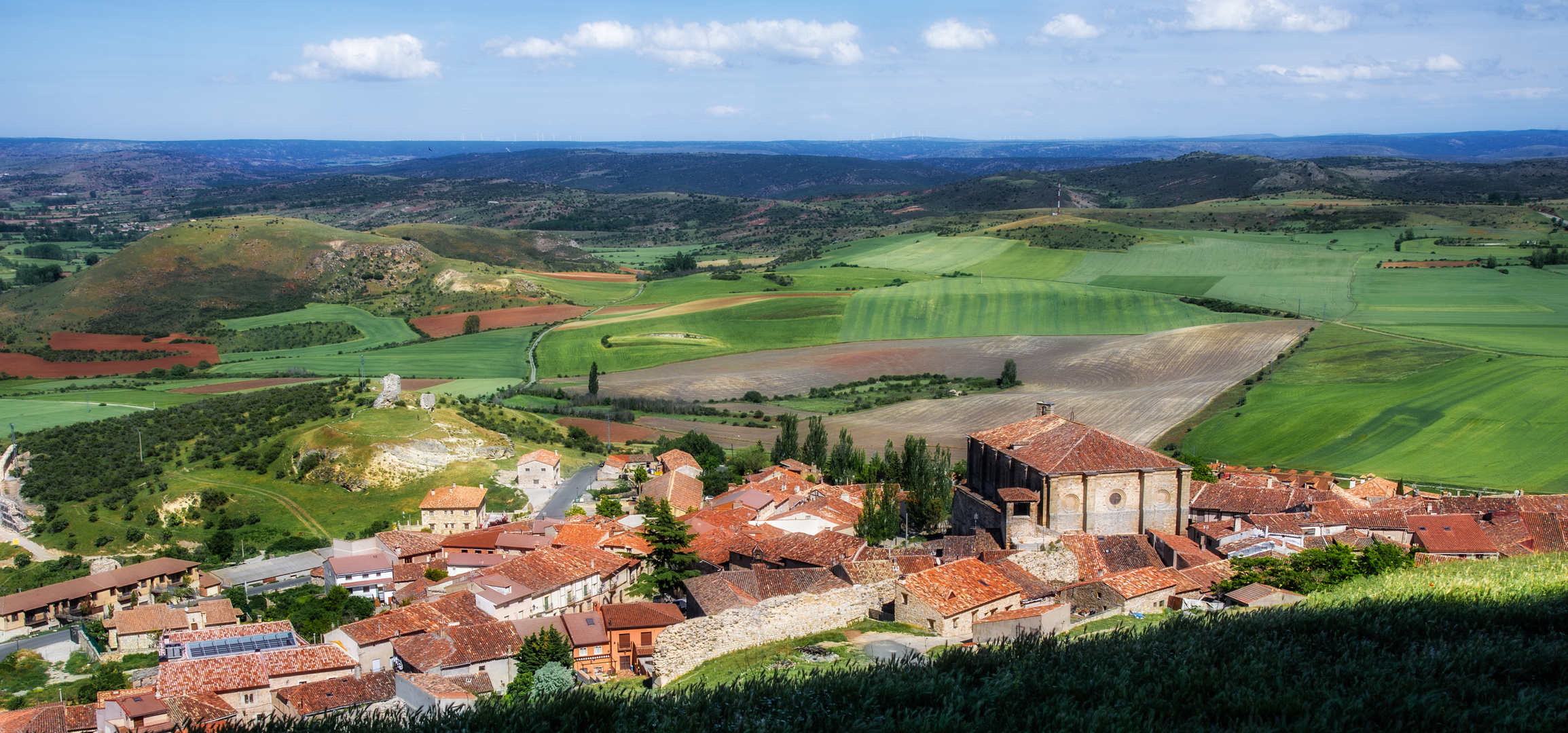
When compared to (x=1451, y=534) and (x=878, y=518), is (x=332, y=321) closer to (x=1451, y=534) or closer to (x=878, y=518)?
(x=878, y=518)

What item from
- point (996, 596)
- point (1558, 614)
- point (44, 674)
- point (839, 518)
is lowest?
point (44, 674)

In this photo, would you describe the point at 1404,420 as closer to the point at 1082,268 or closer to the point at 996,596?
the point at 996,596

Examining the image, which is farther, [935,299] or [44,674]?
[935,299]

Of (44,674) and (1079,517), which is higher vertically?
(1079,517)

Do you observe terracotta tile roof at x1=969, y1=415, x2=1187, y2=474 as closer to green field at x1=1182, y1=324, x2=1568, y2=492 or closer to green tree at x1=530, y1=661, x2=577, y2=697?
green tree at x1=530, y1=661, x2=577, y2=697

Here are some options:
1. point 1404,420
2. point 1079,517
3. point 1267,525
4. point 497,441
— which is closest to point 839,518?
point 1079,517

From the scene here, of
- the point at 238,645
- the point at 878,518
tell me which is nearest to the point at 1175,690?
the point at 878,518

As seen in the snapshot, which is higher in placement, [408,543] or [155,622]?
[408,543]
